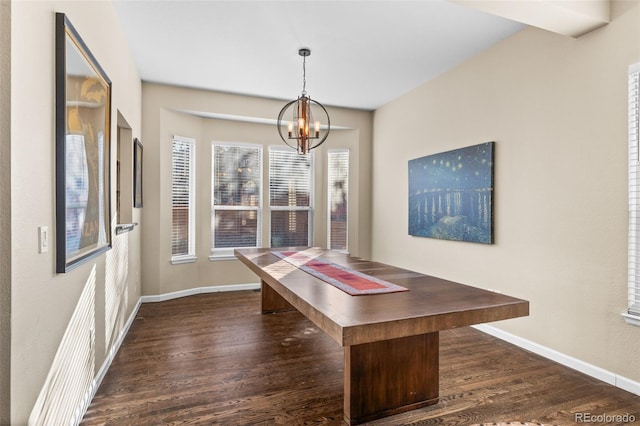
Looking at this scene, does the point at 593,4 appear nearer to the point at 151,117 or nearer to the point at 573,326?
the point at 573,326

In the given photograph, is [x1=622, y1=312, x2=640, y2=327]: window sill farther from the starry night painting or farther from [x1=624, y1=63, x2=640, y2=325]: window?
the starry night painting

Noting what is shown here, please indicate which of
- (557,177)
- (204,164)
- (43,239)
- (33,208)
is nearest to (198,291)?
(204,164)

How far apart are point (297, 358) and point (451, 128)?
9.85 feet

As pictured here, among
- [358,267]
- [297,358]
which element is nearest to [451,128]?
[358,267]

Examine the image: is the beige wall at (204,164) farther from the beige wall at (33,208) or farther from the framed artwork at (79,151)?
the beige wall at (33,208)

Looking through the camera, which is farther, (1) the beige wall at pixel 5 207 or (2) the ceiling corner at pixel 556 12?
(2) the ceiling corner at pixel 556 12

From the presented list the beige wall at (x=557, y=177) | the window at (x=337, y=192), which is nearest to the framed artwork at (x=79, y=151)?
the beige wall at (x=557, y=177)

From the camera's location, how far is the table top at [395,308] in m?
1.60

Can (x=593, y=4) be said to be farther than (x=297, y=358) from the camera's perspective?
No

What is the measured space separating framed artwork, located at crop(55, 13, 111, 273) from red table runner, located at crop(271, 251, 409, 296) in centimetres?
146

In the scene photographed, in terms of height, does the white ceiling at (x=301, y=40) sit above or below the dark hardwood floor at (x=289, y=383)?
above

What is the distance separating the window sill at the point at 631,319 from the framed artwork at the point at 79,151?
3.45 metres

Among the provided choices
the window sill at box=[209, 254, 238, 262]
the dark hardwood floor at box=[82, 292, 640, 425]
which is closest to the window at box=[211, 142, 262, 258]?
the window sill at box=[209, 254, 238, 262]

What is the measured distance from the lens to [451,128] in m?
4.14
